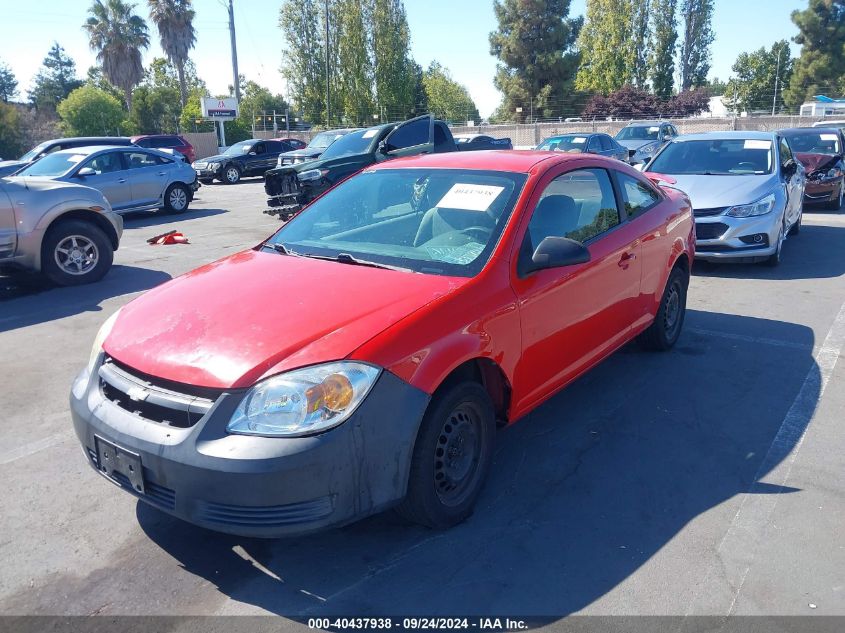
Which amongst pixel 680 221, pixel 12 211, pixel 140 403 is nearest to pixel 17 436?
pixel 140 403

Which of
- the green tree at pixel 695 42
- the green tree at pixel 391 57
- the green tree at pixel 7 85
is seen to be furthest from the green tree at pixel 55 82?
the green tree at pixel 695 42

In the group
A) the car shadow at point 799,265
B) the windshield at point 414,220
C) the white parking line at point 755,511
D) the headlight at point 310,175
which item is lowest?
the white parking line at point 755,511

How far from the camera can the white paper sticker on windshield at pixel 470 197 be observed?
4035 millimetres

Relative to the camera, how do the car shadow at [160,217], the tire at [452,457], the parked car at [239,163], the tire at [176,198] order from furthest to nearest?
the parked car at [239,163] → the tire at [176,198] → the car shadow at [160,217] → the tire at [452,457]

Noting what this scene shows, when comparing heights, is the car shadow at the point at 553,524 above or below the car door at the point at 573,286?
below

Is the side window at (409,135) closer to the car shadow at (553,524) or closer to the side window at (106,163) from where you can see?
the side window at (106,163)

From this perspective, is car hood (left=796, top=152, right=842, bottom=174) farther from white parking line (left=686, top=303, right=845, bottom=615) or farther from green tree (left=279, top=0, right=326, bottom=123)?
green tree (left=279, top=0, right=326, bottom=123)

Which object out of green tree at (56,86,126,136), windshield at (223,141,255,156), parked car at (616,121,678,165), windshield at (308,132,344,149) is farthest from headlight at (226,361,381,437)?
green tree at (56,86,126,136)

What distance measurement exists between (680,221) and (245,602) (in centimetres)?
456

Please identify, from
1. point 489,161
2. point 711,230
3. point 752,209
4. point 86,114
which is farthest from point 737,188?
point 86,114

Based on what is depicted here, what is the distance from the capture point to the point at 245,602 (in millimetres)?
2898

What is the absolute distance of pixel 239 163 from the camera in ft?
84.4

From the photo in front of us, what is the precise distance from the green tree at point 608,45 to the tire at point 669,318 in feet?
189

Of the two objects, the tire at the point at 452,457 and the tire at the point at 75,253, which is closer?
the tire at the point at 452,457
